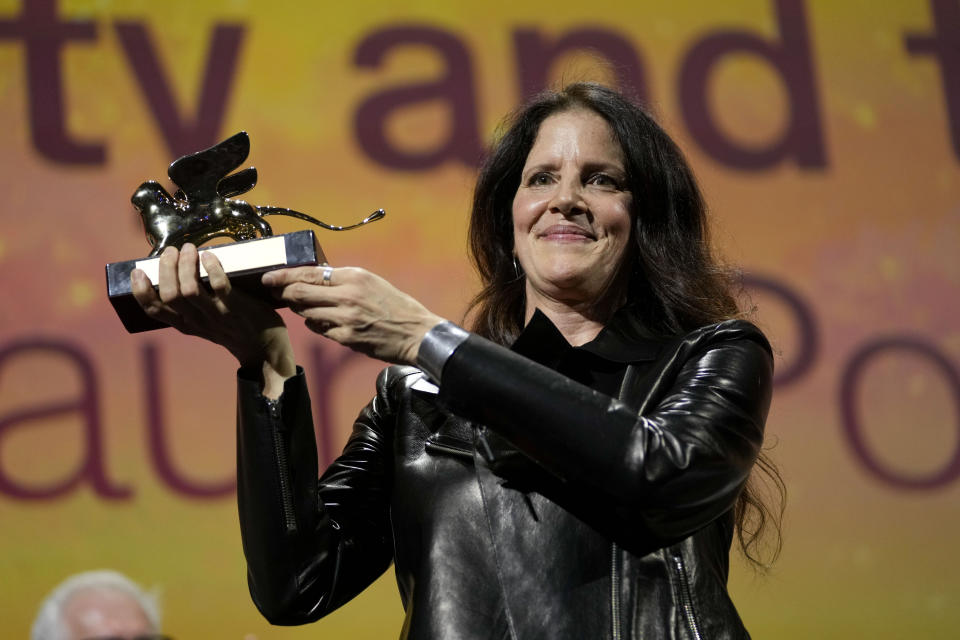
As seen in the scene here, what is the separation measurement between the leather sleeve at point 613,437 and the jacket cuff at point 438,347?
1 centimetres

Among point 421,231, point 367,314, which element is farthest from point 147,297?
point 421,231

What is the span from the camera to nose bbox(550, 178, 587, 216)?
1.50 m

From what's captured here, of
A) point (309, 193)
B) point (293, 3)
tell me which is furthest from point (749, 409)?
point (293, 3)

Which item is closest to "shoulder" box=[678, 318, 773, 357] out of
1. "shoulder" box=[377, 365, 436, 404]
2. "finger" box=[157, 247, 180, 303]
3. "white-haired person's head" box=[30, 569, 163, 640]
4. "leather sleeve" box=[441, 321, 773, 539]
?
"leather sleeve" box=[441, 321, 773, 539]

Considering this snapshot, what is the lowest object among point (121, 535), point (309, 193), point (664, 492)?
point (121, 535)

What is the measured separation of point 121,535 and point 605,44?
5.01 ft

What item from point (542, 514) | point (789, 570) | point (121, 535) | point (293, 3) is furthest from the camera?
point (293, 3)

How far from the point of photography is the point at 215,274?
1257mm

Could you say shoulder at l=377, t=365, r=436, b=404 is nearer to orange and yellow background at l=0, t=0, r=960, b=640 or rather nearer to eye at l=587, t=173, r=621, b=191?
eye at l=587, t=173, r=621, b=191

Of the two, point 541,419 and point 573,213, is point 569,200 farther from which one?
point 541,419

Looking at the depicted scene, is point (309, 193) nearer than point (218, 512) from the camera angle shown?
No

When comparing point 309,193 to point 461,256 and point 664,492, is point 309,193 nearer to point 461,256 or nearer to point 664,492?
point 461,256

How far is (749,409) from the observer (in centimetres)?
129

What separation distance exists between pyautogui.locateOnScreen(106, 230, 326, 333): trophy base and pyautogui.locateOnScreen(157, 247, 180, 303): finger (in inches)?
0.9
